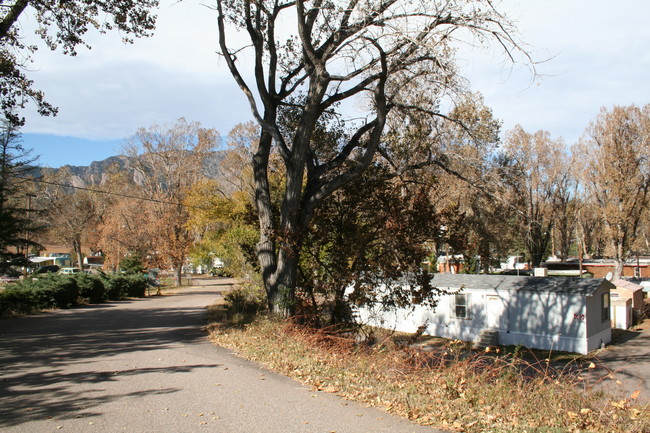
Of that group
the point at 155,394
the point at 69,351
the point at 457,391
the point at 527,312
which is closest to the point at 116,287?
the point at 69,351

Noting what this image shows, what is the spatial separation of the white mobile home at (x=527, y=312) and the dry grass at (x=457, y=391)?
12.8 meters

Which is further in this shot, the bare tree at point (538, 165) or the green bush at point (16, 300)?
the bare tree at point (538, 165)

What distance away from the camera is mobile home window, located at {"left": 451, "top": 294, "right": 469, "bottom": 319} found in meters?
24.9

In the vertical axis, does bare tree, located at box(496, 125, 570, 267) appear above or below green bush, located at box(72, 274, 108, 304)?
above

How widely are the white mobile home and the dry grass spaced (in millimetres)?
12773

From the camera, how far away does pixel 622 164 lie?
35.5 m

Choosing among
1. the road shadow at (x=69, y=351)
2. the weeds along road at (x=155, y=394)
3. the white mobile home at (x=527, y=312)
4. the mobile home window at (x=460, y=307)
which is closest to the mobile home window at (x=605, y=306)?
the white mobile home at (x=527, y=312)

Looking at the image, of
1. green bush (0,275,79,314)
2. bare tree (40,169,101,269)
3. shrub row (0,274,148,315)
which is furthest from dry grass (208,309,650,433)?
bare tree (40,169,101,269)

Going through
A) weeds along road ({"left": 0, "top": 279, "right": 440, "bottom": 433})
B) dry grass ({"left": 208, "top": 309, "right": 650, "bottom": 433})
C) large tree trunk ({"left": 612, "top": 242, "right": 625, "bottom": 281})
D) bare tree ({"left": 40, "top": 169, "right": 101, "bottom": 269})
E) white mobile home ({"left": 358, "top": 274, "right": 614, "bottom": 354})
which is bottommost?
white mobile home ({"left": 358, "top": 274, "right": 614, "bottom": 354})

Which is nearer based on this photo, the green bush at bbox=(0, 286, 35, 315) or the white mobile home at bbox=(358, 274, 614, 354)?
the green bush at bbox=(0, 286, 35, 315)

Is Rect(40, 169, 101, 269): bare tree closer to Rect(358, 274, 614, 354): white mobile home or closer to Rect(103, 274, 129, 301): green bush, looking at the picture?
Rect(103, 274, 129, 301): green bush

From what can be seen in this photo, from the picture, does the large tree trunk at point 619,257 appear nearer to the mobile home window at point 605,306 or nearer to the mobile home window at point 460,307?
the mobile home window at point 605,306

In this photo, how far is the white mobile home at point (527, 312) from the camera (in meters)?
22.2

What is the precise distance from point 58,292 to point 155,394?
16.4m
